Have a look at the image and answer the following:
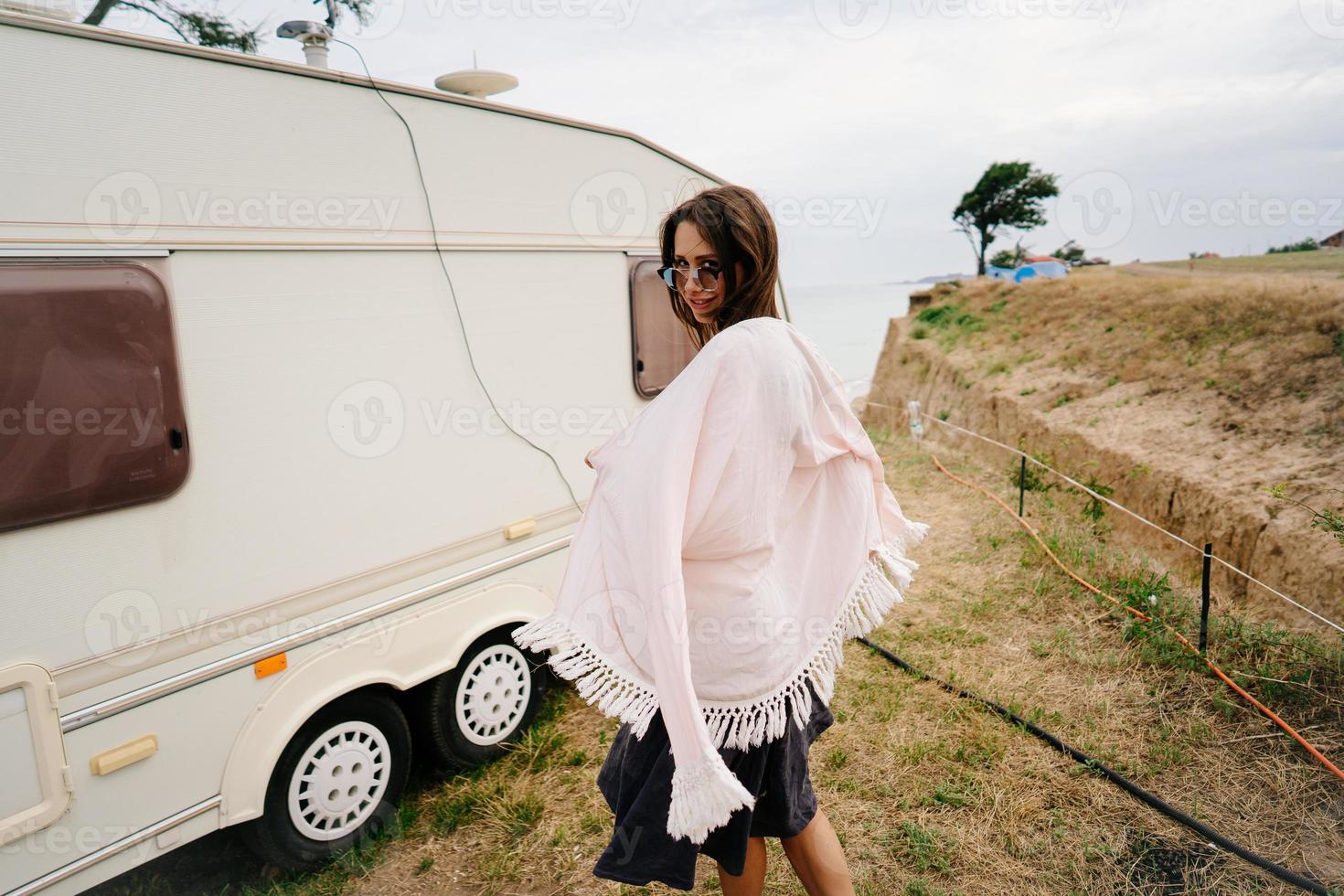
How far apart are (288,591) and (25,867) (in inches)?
38.6

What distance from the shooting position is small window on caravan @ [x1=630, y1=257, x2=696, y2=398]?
4.00 m

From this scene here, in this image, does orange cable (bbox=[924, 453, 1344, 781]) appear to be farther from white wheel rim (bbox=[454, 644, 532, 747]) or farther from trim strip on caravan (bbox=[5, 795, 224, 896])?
trim strip on caravan (bbox=[5, 795, 224, 896])

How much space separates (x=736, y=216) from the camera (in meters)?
1.60

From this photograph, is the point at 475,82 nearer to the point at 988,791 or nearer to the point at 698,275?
the point at 698,275

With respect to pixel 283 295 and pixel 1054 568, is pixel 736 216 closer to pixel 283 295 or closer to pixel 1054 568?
pixel 283 295

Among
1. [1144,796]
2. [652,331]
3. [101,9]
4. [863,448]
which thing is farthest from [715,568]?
[101,9]

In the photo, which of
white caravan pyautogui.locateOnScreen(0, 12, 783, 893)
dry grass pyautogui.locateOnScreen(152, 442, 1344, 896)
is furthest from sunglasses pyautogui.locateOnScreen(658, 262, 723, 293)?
dry grass pyautogui.locateOnScreen(152, 442, 1344, 896)

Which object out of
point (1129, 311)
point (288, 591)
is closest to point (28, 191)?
point (288, 591)

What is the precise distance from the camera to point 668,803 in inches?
63.8

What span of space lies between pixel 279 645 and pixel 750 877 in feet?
5.98

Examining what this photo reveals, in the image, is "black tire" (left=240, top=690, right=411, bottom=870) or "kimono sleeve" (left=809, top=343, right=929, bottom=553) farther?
"black tire" (left=240, top=690, right=411, bottom=870)

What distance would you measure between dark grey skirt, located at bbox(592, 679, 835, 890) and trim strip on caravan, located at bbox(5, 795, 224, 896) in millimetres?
1601

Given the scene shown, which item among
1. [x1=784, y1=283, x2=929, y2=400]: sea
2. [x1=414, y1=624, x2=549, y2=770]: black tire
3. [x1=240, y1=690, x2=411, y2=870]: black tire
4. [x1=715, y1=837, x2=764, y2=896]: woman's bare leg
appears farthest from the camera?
[x1=784, y1=283, x2=929, y2=400]: sea

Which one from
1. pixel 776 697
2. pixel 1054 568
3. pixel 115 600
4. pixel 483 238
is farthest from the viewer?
pixel 1054 568
